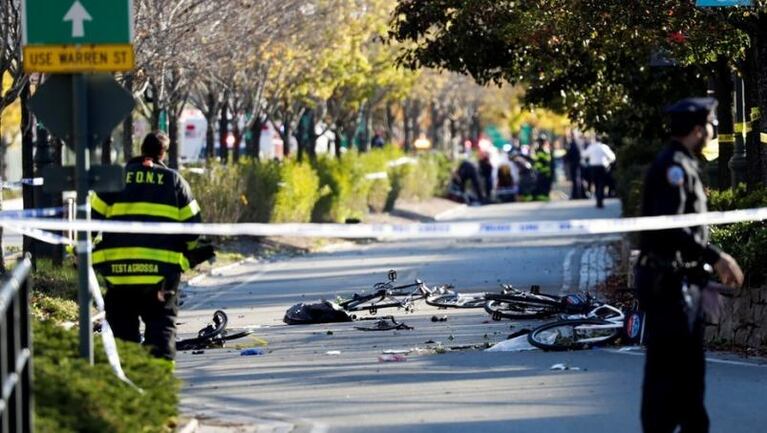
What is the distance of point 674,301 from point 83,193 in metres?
3.23

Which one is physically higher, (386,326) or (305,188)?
(305,188)

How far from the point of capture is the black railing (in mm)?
6551

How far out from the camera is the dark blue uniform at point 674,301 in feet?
25.9

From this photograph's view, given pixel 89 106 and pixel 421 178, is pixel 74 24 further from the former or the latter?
pixel 421 178

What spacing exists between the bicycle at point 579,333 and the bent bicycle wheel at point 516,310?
1.81 m

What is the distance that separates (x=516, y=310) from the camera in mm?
15172

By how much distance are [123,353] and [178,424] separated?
20.1 inches

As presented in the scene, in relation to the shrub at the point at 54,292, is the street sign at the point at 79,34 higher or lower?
higher

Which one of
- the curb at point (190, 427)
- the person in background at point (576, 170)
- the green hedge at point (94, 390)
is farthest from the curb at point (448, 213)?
the green hedge at point (94, 390)

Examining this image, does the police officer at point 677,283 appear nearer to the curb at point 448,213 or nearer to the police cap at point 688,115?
the police cap at point 688,115

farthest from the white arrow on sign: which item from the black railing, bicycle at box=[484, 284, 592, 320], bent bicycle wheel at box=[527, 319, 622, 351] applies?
bicycle at box=[484, 284, 592, 320]

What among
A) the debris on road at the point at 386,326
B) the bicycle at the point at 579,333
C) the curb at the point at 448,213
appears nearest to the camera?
the bicycle at the point at 579,333

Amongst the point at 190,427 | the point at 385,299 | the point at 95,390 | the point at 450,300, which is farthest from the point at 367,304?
the point at 95,390

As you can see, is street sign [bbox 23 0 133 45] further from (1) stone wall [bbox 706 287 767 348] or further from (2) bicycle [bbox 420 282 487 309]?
(2) bicycle [bbox 420 282 487 309]
